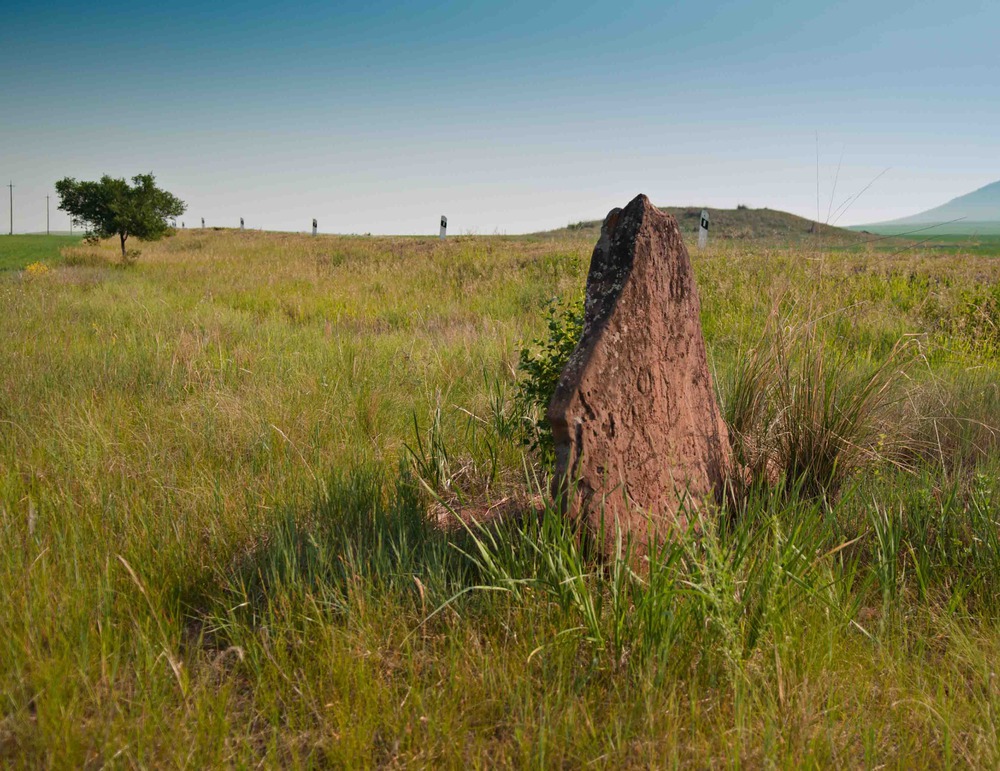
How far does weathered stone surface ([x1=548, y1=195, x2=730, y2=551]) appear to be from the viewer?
2.45 metres

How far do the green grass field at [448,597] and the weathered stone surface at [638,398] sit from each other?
0.20m

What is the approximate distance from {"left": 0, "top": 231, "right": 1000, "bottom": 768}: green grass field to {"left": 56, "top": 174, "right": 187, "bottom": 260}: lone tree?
716 inches

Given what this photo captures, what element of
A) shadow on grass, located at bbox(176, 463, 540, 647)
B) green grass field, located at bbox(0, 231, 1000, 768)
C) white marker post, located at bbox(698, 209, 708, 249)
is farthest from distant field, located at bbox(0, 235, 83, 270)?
shadow on grass, located at bbox(176, 463, 540, 647)

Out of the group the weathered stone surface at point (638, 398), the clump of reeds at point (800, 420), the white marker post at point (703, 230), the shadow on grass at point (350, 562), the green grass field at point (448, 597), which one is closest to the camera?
the green grass field at point (448, 597)

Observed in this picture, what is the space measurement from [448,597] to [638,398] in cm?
107

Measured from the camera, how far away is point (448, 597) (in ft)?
7.72

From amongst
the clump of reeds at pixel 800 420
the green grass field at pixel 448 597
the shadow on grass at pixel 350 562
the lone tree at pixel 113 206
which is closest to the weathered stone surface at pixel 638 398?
the green grass field at pixel 448 597

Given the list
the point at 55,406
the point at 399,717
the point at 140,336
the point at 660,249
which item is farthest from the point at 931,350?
the point at 140,336

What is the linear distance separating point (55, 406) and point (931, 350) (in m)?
7.12

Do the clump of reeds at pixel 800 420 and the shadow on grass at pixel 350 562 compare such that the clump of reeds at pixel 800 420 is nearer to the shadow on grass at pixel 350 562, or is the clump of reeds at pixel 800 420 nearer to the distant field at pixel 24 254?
the shadow on grass at pixel 350 562

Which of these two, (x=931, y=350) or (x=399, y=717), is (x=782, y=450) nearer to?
(x=399, y=717)

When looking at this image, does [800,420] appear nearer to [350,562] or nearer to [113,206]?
[350,562]

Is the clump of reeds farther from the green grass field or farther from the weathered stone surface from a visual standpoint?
the weathered stone surface

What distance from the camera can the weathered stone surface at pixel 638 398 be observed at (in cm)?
245
